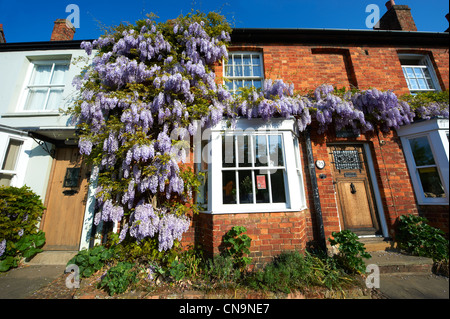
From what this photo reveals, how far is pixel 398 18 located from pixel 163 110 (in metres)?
7.86

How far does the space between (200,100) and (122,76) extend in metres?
1.77

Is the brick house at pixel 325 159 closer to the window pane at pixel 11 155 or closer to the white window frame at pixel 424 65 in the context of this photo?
the white window frame at pixel 424 65

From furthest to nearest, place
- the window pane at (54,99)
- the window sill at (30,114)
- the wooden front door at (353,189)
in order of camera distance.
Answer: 1. the window pane at (54,99)
2. the window sill at (30,114)
3. the wooden front door at (353,189)

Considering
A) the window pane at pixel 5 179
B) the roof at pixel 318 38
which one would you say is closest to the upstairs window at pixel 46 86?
the roof at pixel 318 38

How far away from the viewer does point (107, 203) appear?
128 inches

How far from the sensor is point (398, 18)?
5527 millimetres

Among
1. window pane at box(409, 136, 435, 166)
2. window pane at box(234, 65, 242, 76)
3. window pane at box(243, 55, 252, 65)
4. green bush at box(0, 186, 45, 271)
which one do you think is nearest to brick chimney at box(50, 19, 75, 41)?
green bush at box(0, 186, 45, 271)

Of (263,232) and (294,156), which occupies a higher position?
(294,156)

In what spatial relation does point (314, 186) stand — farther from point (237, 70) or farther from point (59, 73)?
point (59, 73)

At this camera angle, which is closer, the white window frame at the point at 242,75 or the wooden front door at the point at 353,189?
the wooden front door at the point at 353,189

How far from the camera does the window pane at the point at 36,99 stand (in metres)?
4.72

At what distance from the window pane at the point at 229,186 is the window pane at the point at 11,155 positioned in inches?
195

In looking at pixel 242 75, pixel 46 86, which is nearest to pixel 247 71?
pixel 242 75

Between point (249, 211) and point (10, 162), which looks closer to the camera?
point (249, 211)
